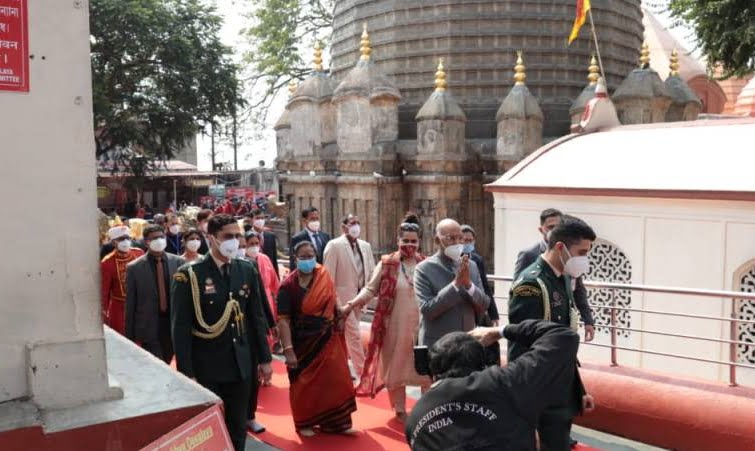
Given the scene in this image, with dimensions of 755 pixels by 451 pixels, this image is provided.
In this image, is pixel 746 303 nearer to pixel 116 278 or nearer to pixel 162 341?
pixel 162 341

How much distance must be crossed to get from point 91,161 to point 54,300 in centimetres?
60

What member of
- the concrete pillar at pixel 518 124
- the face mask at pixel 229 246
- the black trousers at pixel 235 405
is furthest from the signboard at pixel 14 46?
the concrete pillar at pixel 518 124

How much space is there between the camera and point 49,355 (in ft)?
9.79

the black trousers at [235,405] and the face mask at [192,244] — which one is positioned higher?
the face mask at [192,244]

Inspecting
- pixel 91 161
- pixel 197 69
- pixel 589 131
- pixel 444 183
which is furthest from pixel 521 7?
pixel 197 69

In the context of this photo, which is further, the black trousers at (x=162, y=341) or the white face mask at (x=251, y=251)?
the white face mask at (x=251, y=251)

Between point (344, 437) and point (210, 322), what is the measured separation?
1625 mm

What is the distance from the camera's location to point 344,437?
5.50 metres

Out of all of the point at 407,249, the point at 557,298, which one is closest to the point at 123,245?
the point at 407,249

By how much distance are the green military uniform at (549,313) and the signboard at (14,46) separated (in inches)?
97.2

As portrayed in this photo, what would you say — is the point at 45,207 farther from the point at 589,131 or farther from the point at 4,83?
the point at 589,131

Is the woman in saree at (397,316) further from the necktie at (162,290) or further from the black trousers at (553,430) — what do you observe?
the black trousers at (553,430)

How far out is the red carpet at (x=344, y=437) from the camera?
534 cm

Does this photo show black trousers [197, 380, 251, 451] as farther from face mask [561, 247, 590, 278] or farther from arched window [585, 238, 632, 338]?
arched window [585, 238, 632, 338]
